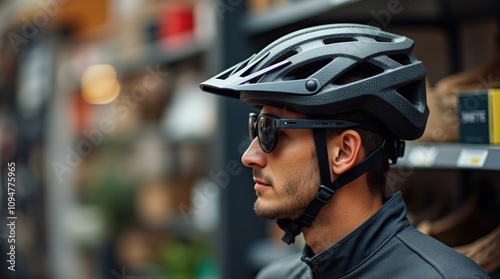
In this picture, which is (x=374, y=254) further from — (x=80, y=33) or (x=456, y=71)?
(x=80, y=33)

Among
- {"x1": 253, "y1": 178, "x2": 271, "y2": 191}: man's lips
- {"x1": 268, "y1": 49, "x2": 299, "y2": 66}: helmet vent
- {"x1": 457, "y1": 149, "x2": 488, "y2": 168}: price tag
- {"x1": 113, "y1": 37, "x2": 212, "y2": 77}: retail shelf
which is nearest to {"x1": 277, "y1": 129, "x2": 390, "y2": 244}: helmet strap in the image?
{"x1": 253, "y1": 178, "x2": 271, "y2": 191}: man's lips

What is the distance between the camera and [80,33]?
608 cm

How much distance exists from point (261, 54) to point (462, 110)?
2.06ft

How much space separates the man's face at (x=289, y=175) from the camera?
61.6 inches

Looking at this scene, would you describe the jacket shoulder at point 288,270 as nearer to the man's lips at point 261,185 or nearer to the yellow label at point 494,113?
the man's lips at point 261,185

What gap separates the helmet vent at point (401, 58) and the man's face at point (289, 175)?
31cm

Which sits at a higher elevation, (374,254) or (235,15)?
(235,15)

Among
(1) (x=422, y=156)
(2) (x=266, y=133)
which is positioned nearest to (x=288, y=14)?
(1) (x=422, y=156)

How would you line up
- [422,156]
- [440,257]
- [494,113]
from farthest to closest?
[422,156] → [494,113] → [440,257]

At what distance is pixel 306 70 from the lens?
64.2 inches

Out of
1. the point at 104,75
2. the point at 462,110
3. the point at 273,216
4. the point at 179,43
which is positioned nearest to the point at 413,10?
the point at 462,110

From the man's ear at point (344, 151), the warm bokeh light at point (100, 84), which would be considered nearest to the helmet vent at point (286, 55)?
the man's ear at point (344, 151)

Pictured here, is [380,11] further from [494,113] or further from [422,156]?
[494,113]

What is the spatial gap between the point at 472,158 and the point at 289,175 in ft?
1.81
